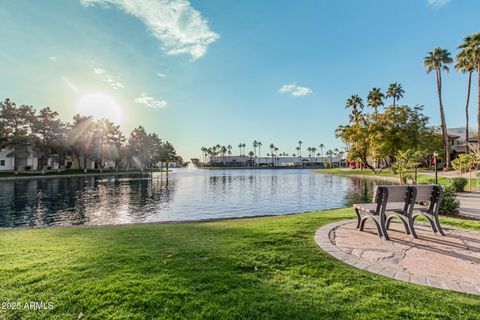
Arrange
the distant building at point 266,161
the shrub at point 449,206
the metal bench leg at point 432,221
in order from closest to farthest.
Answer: the metal bench leg at point 432,221
the shrub at point 449,206
the distant building at point 266,161

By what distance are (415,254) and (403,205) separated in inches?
64.6

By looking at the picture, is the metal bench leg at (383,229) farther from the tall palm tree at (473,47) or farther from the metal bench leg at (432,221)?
the tall palm tree at (473,47)

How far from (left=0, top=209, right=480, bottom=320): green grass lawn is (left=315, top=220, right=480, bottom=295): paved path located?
30 centimetres

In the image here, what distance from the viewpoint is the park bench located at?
5.10 m

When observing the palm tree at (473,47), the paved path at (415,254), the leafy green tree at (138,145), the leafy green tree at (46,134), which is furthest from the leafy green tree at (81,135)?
the palm tree at (473,47)

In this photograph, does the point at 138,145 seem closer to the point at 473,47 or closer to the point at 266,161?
the point at 473,47

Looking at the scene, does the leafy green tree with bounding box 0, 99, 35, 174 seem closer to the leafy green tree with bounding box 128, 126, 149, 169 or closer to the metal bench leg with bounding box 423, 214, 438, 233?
the leafy green tree with bounding box 128, 126, 149, 169

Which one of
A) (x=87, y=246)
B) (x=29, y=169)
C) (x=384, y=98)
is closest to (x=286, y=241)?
(x=87, y=246)

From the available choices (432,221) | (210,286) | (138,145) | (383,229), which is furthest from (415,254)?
(138,145)

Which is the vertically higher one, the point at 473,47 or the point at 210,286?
the point at 473,47

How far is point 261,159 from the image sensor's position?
448 feet

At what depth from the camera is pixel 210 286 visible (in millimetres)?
2973

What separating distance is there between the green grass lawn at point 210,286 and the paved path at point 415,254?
30 centimetres

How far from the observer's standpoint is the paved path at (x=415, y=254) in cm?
331
